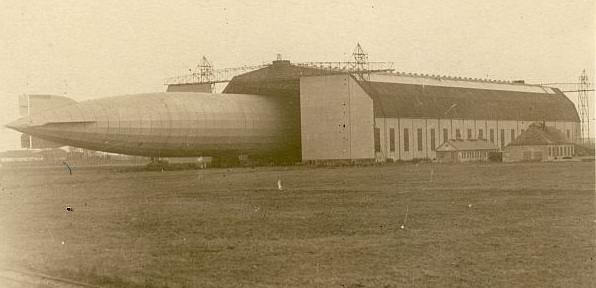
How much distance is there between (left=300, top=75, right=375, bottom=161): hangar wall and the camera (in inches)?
2990

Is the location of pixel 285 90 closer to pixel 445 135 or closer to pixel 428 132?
pixel 428 132

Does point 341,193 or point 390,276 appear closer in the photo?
point 390,276

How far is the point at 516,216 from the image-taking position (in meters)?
21.8

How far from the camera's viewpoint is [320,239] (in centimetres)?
1877

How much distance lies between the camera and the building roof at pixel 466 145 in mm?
86562

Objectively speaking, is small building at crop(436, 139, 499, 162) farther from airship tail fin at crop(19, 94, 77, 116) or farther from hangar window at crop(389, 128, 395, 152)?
airship tail fin at crop(19, 94, 77, 116)

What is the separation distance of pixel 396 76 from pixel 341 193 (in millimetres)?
59406

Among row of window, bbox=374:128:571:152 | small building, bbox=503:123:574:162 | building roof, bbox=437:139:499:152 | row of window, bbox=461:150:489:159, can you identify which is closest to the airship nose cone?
row of window, bbox=374:128:571:152

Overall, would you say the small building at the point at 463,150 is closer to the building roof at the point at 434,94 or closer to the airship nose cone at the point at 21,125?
the building roof at the point at 434,94

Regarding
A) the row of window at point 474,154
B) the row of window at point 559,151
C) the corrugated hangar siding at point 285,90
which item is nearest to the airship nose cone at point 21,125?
the corrugated hangar siding at point 285,90

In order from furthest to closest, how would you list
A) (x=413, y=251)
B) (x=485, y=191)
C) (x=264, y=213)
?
1. (x=485, y=191)
2. (x=264, y=213)
3. (x=413, y=251)

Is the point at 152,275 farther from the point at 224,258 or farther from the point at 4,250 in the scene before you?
the point at 4,250

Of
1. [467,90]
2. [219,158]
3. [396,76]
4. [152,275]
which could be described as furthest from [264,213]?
[467,90]

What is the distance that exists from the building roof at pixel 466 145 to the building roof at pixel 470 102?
3.95 metres
